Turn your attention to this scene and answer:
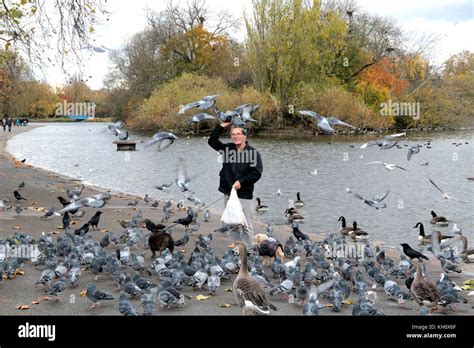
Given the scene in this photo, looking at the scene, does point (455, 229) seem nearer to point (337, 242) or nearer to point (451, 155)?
point (337, 242)

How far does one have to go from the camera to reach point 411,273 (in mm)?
8578

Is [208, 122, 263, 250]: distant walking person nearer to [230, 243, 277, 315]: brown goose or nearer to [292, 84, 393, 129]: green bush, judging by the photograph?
[230, 243, 277, 315]: brown goose

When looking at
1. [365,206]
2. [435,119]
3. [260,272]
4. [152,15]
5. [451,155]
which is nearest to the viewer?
[260,272]

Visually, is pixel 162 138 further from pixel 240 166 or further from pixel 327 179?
pixel 327 179

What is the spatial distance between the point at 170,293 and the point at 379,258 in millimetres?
3782

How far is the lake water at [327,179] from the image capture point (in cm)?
1705

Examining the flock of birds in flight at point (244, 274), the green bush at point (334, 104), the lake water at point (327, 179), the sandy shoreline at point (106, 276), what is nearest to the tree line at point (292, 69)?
the green bush at point (334, 104)

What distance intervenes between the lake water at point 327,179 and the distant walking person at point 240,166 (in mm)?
5508

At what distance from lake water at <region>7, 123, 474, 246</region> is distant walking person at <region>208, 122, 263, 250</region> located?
5.51 metres

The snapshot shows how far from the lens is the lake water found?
671 inches

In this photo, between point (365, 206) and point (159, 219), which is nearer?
point (159, 219)

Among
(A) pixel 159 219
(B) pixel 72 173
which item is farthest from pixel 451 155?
(A) pixel 159 219

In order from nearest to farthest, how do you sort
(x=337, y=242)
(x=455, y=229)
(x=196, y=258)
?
1. (x=196, y=258)
2. (x=337, y=242)
3. (x=455, y=229)

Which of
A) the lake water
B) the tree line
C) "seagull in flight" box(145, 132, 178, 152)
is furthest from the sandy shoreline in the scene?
the tree line
